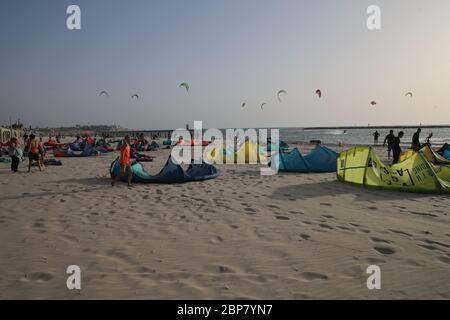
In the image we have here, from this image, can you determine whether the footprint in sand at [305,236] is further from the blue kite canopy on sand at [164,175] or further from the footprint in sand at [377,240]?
the blue kite canopy on sand at [164,175]

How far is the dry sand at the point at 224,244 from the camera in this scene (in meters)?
2.74

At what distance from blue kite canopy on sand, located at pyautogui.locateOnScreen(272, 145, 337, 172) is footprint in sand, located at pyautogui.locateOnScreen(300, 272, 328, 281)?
770 cm

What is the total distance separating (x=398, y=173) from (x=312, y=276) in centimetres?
540

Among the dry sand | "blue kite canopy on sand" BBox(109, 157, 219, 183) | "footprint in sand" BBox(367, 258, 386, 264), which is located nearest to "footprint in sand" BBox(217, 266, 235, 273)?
the dry sand

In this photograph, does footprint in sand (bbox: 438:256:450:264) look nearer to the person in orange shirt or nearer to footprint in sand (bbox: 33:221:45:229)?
footprint in sand (bbox: 33:221:45:229)

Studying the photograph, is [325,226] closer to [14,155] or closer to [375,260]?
[375,260]

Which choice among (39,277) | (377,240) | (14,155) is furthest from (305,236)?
(14,155)

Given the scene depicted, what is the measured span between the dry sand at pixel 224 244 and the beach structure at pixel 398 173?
0.41 metres

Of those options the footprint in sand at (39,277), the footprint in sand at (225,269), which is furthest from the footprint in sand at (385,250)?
the footprint in sand at (39,277)

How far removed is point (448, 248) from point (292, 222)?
189 centimetres

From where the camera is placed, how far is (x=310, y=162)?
10.6m

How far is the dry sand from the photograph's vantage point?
2740 mm

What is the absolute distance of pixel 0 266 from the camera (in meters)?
3.13
